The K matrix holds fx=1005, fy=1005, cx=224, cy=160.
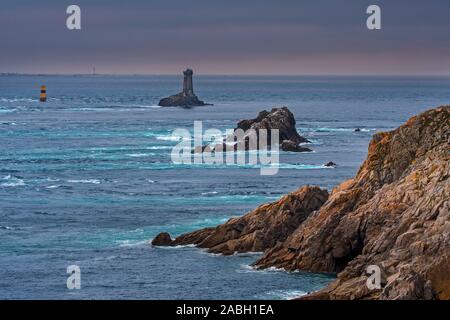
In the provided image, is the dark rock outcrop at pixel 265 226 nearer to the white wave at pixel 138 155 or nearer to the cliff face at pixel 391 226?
the cliff face at pixel 391 226

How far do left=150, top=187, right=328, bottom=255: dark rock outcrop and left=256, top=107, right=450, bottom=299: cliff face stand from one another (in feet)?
10.0

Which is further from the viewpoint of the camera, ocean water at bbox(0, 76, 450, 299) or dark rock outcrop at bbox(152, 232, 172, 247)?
dark rock outcrop at bbox(152, 232, 172, 247)

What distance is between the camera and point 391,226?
56.6m

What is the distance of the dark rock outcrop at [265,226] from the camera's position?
66500mm

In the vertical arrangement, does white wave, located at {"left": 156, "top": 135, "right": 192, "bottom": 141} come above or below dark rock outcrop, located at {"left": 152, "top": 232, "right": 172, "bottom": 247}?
above

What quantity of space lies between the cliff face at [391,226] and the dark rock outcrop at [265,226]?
3056mm

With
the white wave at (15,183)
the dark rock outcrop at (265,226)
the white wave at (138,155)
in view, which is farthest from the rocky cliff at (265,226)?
the white wave at (138,155)

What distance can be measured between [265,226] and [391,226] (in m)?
12.5

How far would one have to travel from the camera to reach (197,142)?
511ft

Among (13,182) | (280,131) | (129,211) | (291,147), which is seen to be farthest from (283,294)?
(280,131)

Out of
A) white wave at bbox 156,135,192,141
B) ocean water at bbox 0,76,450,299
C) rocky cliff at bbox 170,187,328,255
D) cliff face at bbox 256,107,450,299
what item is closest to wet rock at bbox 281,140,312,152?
ocean water at bbox 0,76,450,299

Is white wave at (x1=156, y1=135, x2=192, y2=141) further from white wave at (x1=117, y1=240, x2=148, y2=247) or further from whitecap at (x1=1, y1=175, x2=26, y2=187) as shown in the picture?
white wave at (x1=117, y1=240, x2=148, y2=247)

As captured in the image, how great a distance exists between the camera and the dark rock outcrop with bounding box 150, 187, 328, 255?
66.5 meters

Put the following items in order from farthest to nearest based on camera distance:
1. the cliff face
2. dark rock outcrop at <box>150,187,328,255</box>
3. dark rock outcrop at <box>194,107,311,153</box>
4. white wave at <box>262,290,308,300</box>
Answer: dark rock outcrop at <box>194,107,311,153</box> → dark rock outcrop at <box>150,187,328,255</box> → white wave at <box>262,290,308,300</box> → the cliff face
